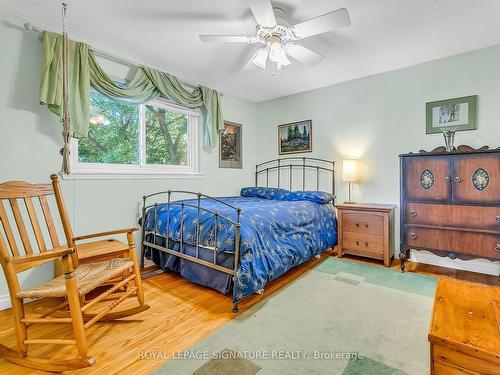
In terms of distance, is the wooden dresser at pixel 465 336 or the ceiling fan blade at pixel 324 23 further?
the ceiling fan blade at pixel 324 23

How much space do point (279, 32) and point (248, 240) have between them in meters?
1.70

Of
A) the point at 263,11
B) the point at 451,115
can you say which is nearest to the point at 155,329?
the point at 263,11

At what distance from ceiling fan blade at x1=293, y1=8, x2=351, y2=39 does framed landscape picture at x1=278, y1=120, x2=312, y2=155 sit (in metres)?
2.08

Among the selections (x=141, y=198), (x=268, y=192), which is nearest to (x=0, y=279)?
(x=141, y=198)

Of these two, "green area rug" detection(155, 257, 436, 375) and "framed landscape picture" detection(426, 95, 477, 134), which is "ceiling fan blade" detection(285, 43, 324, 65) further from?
"green area rug" detection(155, 257, 436, 375)

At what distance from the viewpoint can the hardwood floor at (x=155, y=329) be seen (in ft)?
4.83

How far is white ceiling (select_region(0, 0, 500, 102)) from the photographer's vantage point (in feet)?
6.77

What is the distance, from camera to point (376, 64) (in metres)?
3.15

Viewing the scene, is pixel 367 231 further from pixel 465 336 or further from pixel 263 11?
pixel 263 11

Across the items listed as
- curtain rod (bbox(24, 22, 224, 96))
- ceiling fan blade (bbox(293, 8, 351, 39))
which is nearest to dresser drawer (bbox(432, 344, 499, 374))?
ceiling fan blade (bbox(293, 8, 351, 39))

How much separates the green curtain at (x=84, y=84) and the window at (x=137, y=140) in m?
0.19

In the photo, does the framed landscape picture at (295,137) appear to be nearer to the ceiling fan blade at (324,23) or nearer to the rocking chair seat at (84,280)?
the ceiling fan blade at (324,23)

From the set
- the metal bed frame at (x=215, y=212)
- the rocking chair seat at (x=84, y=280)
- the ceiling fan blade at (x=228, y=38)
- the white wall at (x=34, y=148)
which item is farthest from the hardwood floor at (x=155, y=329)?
the ceiling fan blade at (x=228, y=38)

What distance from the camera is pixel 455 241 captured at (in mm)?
2533
